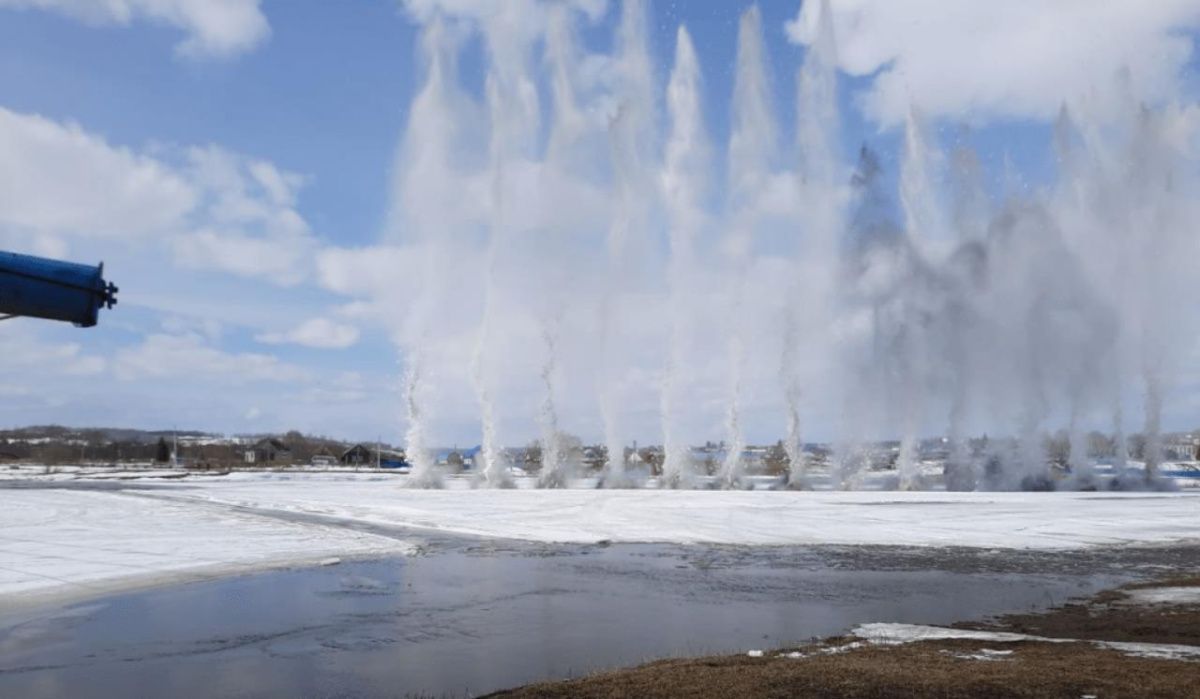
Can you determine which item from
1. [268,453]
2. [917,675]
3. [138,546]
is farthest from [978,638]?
[268,453]

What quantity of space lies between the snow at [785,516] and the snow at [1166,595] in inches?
365

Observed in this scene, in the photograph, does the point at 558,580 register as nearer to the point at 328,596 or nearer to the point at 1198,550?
the point at 328,596

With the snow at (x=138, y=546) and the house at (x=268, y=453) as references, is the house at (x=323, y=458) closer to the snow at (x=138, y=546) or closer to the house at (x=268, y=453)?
the house at (x=268, y=453)

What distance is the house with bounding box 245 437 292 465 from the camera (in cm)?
16012

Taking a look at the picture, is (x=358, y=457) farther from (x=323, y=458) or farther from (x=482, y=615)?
(x=482, y=615)

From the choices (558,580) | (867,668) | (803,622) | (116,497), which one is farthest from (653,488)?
(867,668)

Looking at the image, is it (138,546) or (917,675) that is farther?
(138,546)

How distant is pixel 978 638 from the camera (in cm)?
1340

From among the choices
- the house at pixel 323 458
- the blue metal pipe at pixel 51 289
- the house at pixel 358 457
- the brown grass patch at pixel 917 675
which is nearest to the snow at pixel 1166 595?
the brown grass patch at pixel 917 675

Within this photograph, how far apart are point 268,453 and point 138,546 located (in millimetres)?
147705

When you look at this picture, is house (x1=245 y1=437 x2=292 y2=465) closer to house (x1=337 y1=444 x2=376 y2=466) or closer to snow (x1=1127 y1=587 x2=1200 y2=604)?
house (x1=337 y1=444 x2=376 y2=466)

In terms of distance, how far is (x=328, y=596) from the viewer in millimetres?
18016

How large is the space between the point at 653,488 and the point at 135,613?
52.6 m

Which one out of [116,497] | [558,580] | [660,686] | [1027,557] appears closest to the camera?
[660,686]
